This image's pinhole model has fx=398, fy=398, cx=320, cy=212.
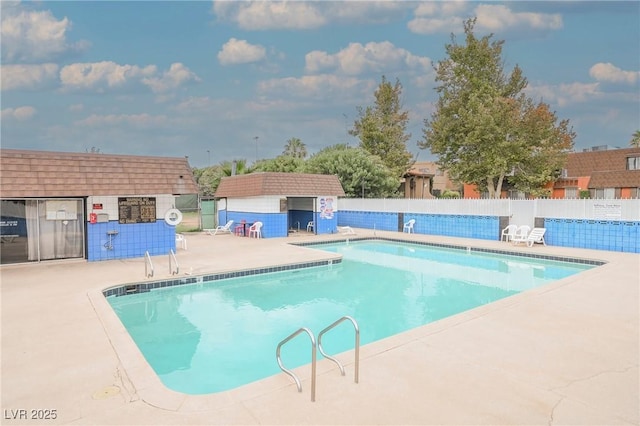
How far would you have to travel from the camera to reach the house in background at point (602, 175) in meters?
28.7

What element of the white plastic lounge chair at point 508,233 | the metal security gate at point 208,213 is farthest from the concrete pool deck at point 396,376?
the metal security gate at point 208,213

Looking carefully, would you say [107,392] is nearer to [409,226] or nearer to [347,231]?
[347,231]

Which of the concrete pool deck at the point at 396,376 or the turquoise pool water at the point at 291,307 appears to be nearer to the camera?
the concrete pool deck at the point at 396,376

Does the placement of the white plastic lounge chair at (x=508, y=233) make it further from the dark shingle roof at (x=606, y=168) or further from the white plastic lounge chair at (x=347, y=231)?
the dark shingle roof at (x=606, y=168)

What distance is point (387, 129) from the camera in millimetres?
33188

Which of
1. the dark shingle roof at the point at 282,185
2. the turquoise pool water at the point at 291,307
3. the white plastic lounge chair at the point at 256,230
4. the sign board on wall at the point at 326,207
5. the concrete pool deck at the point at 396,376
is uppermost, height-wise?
the dark shingle roof at the point at 282,185

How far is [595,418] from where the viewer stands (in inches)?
128

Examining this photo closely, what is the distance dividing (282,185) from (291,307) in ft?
33.2

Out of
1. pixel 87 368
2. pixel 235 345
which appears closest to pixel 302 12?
pixel 235 345

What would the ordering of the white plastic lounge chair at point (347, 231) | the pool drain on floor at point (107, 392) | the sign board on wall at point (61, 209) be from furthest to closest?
the white plastic lounge chair at point (347, 231) → the sign board on wall at point (61, 209) → the pool drain on floor at point (107, 392)

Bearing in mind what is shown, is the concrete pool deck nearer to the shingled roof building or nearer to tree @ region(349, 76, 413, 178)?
the shingled roof building

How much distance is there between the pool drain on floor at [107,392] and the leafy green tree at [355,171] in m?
21.8

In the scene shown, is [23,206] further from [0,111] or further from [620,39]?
[620,39]

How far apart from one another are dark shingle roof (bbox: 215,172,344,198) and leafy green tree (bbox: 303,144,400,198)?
16.7 feet
